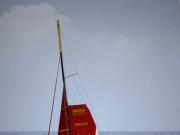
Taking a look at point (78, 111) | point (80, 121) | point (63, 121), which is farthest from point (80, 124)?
point (63, 121)

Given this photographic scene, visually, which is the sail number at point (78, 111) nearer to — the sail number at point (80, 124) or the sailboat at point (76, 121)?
the sailboat at point (76, 121)

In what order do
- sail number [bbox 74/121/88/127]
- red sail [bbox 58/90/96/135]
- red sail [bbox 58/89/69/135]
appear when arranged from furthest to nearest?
sail number [bbox 74/121/88/127], red sail [bbox 58/90/96/135], red sail [bbox 58/89/69/135]

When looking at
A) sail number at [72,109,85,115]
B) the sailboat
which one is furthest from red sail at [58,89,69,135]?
sail number at [72,109,85,115]

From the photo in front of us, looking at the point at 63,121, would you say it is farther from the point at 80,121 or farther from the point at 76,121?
the point at 80,121

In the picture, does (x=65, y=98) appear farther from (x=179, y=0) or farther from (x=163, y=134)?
(x=163, y=134)

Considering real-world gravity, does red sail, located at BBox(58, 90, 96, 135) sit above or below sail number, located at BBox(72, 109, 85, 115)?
below

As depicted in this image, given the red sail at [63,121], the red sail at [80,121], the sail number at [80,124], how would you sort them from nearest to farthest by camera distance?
1. the red sail at [63,121]
2. the red sail at [80,121]
3. the sail number at [80,124]

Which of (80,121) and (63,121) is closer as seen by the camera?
(63,121)

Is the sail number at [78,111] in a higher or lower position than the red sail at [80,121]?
higher

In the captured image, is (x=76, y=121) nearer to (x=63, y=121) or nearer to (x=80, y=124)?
(x=80, y=124)

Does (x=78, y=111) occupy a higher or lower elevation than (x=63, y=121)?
higher

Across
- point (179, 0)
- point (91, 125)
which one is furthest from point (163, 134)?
point (91, 125)

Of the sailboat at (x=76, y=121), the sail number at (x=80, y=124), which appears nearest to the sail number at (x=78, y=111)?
the sailboat at (x=76, y=121)

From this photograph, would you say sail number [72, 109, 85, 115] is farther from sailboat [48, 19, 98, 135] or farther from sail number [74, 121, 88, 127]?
sail number [74, 121, 88, 127]
